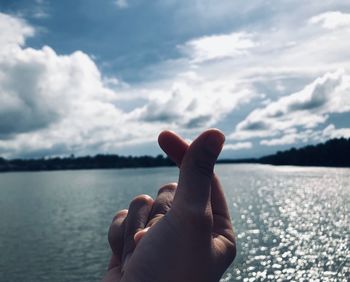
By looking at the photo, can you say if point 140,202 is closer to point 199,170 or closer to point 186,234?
point 186,234

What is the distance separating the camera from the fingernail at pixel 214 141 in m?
2.84

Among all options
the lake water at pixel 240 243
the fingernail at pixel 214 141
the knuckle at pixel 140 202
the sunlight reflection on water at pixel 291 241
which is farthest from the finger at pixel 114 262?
the lake water at pixel 240 243

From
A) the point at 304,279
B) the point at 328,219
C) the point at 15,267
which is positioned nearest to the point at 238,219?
the point at 328,219

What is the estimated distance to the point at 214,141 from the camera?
2854 mm

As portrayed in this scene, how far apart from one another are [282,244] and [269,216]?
26.0 m

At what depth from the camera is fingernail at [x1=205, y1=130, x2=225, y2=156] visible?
2.84 metres

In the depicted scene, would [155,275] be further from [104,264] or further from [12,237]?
[12,237]

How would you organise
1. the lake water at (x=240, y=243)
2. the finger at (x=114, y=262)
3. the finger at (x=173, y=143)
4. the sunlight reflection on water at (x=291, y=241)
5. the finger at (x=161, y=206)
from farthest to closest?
the lake water at (x=240, y=243), the sunlight reflection on water at (x=291, y=241), the finger at (x=114, y=262), the finger at (x=161, y=206), the finger at (x=173, y=143)

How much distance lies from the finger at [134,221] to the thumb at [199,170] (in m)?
0.54

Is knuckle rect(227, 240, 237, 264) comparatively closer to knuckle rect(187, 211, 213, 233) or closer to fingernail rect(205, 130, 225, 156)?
knuckle rect(187, 211, 213, 233)

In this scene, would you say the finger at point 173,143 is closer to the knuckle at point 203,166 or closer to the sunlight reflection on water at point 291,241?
the knuckle at point 203,166

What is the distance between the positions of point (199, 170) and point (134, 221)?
92 centimetres

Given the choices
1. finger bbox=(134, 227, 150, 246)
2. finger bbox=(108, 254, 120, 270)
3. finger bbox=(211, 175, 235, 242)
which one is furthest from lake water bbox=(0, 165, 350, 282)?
finger bbox=(134, 227, 150, 246)

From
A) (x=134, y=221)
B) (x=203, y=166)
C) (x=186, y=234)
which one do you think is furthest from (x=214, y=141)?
(x=134, y=221)
